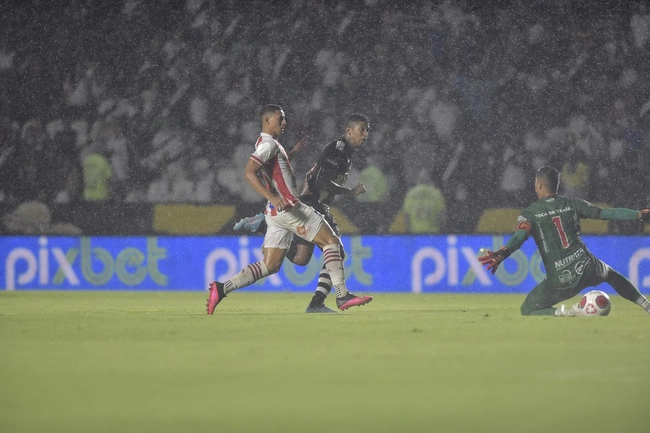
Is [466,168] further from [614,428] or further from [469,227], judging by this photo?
[614,428]

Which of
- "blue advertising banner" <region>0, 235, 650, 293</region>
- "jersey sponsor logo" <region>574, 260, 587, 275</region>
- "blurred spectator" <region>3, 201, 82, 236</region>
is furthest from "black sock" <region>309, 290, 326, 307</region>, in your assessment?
"blurred spectator" <region>3, 201, 82, 236</region>

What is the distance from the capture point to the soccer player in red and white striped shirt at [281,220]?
8414 mm

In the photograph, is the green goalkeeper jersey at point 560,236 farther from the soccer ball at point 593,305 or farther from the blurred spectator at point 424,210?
the blurred spectator at point 424,210

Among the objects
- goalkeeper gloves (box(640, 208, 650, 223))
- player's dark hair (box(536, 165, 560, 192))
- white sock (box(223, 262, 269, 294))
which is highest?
player's dark hair (box(536, 165, 560, 192))

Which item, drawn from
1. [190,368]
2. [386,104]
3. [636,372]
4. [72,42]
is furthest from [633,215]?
[72,42]

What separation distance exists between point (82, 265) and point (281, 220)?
6.24 m

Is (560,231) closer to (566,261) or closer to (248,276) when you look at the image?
(566,261)

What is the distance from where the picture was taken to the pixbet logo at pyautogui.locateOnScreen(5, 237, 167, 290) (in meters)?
14.0

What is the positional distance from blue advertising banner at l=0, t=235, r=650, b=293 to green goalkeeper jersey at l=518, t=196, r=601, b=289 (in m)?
4.85

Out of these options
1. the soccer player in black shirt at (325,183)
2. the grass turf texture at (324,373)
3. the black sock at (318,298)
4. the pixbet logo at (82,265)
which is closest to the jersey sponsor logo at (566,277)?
the grass turf texture at (324,373)

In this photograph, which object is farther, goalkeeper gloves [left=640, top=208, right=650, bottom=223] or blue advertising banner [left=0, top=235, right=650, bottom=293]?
blue advertising banner [left=0, top=235, right=650, bottom=293]

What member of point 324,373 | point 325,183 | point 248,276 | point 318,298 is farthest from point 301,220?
point 324,373

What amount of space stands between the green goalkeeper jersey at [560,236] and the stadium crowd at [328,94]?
9125 millimetres

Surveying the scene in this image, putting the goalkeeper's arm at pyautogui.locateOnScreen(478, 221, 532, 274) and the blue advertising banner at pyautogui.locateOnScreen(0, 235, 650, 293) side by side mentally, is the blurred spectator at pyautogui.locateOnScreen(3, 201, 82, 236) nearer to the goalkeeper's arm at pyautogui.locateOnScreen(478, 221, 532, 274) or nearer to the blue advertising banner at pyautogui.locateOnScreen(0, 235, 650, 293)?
the blue advertising banner at pyautogui.locateOnScreen(0, 235, 650, 293)
